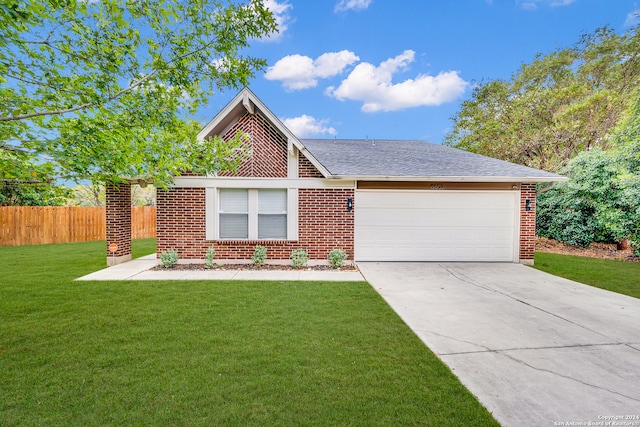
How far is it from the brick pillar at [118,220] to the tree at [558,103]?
1989 centimetres

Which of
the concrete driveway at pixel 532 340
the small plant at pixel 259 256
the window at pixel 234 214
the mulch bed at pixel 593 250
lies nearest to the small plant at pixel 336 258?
the concrete driveway at pixel 532 340

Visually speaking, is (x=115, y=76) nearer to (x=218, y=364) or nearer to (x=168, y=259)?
(x=218, y=364)

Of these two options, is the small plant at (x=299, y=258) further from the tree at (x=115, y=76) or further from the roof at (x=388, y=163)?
the tree at (x=115, y=76)

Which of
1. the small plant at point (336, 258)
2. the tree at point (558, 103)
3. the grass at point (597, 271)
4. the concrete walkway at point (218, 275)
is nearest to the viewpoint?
the grass at point (597, 271)

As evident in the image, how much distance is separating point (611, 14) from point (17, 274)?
29888mm

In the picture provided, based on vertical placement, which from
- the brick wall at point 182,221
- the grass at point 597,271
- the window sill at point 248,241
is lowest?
the grass at point 597,271

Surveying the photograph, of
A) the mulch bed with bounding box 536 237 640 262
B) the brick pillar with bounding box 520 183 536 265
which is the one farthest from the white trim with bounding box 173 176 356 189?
the mulch bed with bounding box 536 237 640 262

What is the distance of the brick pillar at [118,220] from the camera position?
8.28m

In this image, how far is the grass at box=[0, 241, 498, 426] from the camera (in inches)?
97.0

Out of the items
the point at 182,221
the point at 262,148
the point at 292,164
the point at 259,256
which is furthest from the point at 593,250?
the point at 182,221

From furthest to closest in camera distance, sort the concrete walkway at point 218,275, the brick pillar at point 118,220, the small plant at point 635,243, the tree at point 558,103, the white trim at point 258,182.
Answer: the tree at point 558,103 < the small plant at point 635,243 < the white trim at point 258,182 < the brick pillar at point 118,220 < the concrete walkway at point 218,275

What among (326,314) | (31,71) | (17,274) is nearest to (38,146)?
(31,71)

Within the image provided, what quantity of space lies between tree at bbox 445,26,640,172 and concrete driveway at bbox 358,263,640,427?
Result: 13.8 metres

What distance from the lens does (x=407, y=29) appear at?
1862cm
